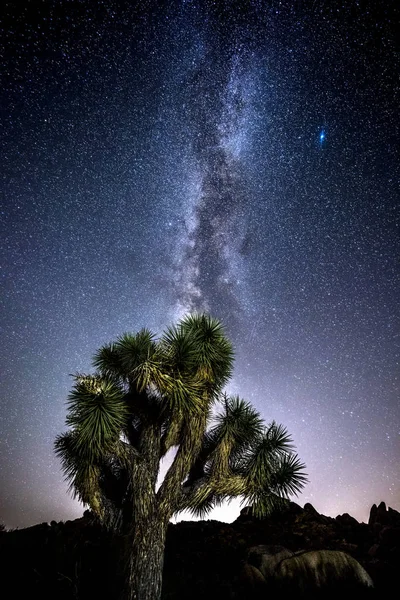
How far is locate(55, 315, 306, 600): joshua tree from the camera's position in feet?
22.5

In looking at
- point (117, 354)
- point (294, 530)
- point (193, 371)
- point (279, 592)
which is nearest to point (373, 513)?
point (294, 530)

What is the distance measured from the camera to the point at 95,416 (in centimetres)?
694

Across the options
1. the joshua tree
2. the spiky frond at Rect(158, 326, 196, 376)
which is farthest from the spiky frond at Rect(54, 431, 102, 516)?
the spiky frond at Rect(158, 326, 196, 376)

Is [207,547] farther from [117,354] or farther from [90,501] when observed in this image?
[117,354]

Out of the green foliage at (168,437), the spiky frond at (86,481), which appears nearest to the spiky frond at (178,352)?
the green foliage at (168,437)

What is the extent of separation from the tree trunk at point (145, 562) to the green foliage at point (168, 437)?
319mm

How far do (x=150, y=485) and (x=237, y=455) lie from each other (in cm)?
261

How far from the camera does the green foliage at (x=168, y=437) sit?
23.1ft

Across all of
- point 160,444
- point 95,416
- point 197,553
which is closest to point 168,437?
point 160,444

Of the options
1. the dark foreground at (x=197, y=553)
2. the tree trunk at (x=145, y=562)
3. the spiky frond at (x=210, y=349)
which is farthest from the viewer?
the spiky frond at (x=210, y=349)

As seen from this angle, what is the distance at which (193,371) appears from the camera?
8328 millimetres

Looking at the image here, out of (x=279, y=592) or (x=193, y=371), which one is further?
(x=193, y=371)

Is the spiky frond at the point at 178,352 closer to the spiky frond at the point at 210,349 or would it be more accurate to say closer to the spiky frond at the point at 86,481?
the spiky frond at the point at 210,349

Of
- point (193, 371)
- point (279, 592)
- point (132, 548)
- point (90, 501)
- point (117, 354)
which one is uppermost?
point (117, 354)
